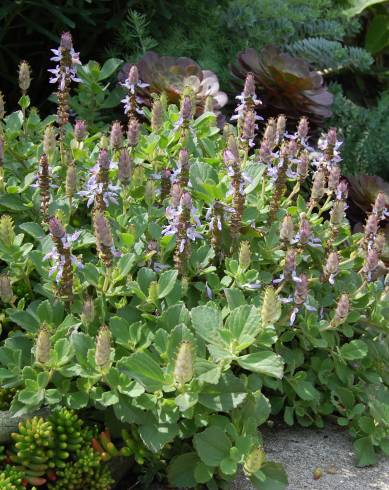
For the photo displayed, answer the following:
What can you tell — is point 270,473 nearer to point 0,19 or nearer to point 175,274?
point 175,274

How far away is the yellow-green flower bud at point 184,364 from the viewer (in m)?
1.54

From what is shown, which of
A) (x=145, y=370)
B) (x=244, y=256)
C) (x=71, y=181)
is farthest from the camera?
(x=71, y=181)

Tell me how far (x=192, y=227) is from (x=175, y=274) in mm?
135

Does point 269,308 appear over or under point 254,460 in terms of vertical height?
over

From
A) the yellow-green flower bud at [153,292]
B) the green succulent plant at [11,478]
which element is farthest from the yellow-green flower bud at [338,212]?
the green succulent plant at [11,478]

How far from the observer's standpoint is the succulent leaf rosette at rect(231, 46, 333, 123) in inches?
123

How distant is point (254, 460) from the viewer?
162 cm

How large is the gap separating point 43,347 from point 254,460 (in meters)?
0.49

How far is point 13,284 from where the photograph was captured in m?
2.09

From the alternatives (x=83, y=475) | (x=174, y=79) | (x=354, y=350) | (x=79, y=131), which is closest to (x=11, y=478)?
(x=83, y=475)

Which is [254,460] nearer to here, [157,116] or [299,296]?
[299,296]

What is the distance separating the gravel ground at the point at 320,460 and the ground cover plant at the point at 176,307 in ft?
0.15

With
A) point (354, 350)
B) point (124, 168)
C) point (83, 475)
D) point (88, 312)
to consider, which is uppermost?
point (124, 168)

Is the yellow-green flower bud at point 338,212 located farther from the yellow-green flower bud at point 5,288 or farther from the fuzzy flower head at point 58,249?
the yellow-green flower bud at point 5,288
